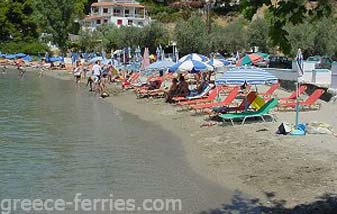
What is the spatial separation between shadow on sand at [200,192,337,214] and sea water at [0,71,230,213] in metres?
0.28

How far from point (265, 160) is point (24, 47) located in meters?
66.0

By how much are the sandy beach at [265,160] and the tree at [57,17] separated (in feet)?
169

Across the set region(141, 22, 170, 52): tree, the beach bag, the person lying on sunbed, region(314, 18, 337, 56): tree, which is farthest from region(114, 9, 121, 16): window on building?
the beach bag

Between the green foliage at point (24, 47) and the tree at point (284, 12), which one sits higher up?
the tree at point (284, 12)

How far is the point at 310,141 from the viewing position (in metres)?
12.4

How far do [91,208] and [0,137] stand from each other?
25.7 feet

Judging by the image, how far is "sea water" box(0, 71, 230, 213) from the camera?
31.0 ft

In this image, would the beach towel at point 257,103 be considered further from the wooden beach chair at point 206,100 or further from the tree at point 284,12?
the tree at point 284,12

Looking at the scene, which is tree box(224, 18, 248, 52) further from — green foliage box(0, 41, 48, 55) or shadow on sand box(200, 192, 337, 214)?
shadow on sand box(200, 192, 337, 214)

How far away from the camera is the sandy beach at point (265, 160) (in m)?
9.00

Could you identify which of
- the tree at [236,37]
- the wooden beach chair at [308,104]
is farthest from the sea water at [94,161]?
the tree at [236,37]

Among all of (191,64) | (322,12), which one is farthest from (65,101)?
(322,12)

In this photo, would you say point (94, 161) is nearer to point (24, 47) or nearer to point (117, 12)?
point (24, 47)

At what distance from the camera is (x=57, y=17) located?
6588cm
